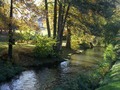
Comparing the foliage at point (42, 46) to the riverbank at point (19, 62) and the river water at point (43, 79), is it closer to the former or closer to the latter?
the riverbank at point (19, 62)

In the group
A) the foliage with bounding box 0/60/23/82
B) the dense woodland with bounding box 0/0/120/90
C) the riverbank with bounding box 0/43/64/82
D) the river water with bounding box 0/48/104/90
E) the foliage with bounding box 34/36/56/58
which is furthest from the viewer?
the foliage with bounding box 34/36/56/58

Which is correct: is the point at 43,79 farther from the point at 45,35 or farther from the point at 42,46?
the point at 45,35

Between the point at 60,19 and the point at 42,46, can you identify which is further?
the point at 60,19

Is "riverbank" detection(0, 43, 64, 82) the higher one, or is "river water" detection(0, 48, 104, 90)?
"riverbank" detection(0, 43, 64, 82)

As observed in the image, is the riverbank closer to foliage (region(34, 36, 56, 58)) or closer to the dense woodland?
the dense woodland

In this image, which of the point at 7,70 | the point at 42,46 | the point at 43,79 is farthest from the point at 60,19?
the point at 7,70

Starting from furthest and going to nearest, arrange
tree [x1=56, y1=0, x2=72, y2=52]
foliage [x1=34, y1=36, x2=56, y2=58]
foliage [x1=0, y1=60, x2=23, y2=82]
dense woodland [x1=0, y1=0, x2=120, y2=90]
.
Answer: tree [x1=56, y1=0, x2=72, y2=52] → foliage [x1=34, y1=36, x2=56, y2=58] → foliage [x1=0, y1=60, x2=23, y2=82] → dense woodland [x1=0, y1=0, x2=120, y2=90]

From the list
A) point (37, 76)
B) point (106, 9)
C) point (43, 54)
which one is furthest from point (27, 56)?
point (106, 9)

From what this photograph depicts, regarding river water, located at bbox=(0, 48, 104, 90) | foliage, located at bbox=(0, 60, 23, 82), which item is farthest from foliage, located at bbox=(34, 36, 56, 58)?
foliage, located at bbox=(0, 60, 23, 82)

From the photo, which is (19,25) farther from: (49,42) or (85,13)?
(85,13)

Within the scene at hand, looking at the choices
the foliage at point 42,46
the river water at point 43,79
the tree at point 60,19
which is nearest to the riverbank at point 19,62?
the foliage at point 42,46

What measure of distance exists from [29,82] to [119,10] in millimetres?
53360

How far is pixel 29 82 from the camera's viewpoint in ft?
88.8

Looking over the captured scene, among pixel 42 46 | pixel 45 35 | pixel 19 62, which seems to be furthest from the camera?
pixel 45 35
